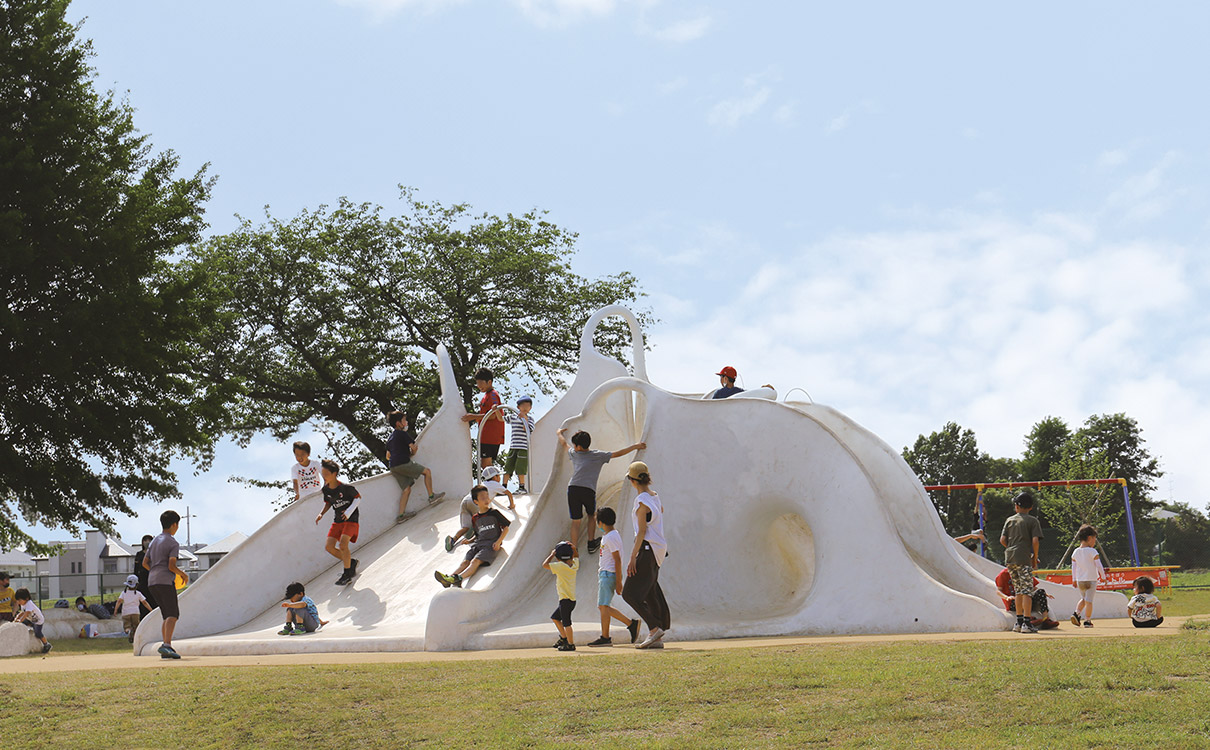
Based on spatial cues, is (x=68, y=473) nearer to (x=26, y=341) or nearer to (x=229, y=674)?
(x=26, y=341)

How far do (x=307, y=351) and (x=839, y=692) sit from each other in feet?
86.2

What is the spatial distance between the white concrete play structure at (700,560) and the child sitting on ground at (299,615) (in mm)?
200

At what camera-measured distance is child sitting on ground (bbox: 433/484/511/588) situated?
45.6ft

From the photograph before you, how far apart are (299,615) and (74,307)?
1108 cm

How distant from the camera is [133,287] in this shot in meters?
23.7

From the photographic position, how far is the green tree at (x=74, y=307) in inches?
893

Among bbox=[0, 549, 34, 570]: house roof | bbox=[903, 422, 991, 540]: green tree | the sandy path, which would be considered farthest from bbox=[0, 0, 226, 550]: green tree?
bbox=[903, 422, 991, 540]: green tree

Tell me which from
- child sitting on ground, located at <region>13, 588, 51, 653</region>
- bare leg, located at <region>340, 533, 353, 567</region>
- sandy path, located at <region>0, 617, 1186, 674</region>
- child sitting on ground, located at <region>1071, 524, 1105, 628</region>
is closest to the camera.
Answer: sandy path, located at <region>0, 617, 1186, 674</region>

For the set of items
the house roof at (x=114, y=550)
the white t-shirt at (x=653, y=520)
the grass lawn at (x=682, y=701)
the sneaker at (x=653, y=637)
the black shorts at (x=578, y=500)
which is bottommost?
the grass lawn at (x=682, y=701)

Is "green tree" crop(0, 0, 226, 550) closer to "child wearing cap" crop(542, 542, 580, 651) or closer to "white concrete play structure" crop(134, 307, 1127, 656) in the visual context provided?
"white concrete play structure" crop(134, 307, 1127, 656)

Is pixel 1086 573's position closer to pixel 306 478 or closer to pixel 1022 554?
pixel 1022 554

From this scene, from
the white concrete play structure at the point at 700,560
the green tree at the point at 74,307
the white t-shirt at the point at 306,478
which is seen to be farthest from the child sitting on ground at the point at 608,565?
the green tree at the point at 74,307

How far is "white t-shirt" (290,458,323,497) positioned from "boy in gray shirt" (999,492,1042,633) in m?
9.86

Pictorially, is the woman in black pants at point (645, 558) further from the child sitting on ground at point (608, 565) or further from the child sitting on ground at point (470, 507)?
the child sitting on ground at point (470, 507)
